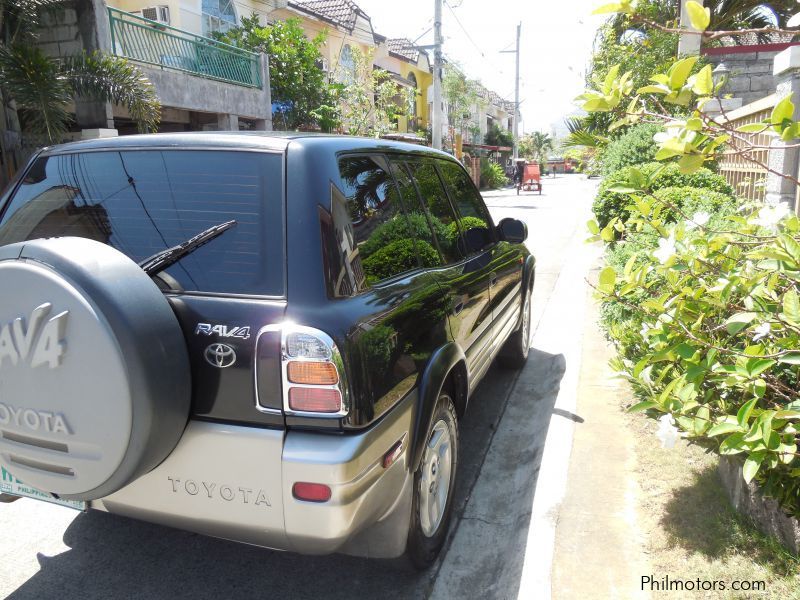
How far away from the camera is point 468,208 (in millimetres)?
4332

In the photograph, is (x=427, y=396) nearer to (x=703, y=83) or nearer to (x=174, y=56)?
(x=703, y=83)

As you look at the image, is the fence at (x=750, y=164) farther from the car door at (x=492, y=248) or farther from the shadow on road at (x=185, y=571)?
the shadow on road at (x=185, y=571)

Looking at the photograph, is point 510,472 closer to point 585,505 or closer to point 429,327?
point 585,505

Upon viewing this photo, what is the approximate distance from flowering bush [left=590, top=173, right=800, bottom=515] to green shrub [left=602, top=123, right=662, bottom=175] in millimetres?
6707

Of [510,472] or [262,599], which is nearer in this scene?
[262,599]

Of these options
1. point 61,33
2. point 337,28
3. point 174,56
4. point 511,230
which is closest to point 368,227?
point 511,230

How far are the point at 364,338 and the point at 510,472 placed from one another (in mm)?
2009

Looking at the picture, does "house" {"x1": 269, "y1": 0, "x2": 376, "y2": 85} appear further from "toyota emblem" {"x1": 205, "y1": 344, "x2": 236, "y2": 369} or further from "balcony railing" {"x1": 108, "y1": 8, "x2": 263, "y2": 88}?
"toyota emblem" {"x1": 205, "y1": 344, "x2": 236, "y2": 369}

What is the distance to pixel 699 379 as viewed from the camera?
7.83ft

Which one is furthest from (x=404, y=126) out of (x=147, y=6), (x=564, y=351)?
(x=564, y=351)

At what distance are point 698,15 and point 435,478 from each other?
83.8 inches

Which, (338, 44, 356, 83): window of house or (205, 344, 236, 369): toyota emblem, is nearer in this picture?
(205, 344, 236, 369): toyota emblem

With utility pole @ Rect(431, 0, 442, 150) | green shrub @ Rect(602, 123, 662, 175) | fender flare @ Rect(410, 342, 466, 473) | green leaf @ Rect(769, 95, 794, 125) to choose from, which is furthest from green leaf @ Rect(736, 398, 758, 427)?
utility pole @ Rect(431, 0, 442, 150)

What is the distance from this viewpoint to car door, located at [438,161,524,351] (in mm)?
4090
